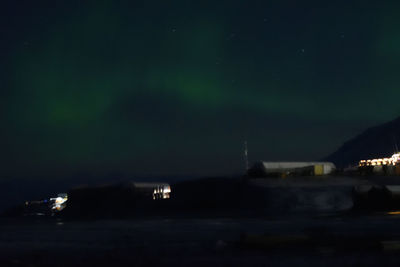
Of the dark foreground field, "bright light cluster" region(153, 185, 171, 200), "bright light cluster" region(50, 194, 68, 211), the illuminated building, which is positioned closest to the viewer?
the dark foreground field

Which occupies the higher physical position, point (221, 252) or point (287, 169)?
point (287, 169)

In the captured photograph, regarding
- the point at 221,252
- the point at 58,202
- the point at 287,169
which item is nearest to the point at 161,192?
the point at 287,169

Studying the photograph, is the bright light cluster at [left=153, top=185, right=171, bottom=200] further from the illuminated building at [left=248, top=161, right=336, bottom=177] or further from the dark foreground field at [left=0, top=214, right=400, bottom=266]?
the dark foreground field at [left=0, top=214, right=400, bottom=266]

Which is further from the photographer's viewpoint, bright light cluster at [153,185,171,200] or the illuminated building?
bright light cluster at [153,185,171,200]

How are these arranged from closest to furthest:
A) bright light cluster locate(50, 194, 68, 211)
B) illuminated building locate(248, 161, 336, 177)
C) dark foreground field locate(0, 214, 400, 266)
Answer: dark foreground field locate(0, 214, 400, 266) < illuminated building locate(248, 161, 336, 177) < bright light cluster locate(50, 194, 68, 211)

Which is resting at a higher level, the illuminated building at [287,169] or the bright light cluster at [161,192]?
the illuminated building at [287,169]

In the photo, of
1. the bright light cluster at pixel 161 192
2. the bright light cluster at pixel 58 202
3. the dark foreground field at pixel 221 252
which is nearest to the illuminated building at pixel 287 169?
the bright light cluster at pixel 161 192

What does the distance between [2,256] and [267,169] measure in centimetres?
5275

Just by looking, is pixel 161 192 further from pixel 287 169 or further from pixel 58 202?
pixel 58 202

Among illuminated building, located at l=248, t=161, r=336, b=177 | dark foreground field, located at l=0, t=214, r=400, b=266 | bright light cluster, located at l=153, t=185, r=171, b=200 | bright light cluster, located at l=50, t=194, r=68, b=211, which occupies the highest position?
illuminated building, located at l=248, t=161, r=336, b=177

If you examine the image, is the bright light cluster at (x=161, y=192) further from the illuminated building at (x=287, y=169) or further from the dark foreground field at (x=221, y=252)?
the dark foreground field at (x=221, y=252)

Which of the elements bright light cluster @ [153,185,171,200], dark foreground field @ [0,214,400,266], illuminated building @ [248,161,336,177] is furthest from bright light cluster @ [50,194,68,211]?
dark foreground field @ [0,214,400,266]

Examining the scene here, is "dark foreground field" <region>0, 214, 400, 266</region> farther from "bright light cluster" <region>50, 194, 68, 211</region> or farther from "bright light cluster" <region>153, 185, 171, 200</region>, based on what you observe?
"bright light cluster" <region>50, 194, 68, 211</region>

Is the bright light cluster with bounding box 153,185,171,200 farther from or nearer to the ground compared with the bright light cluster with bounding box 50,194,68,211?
farther from the ground
